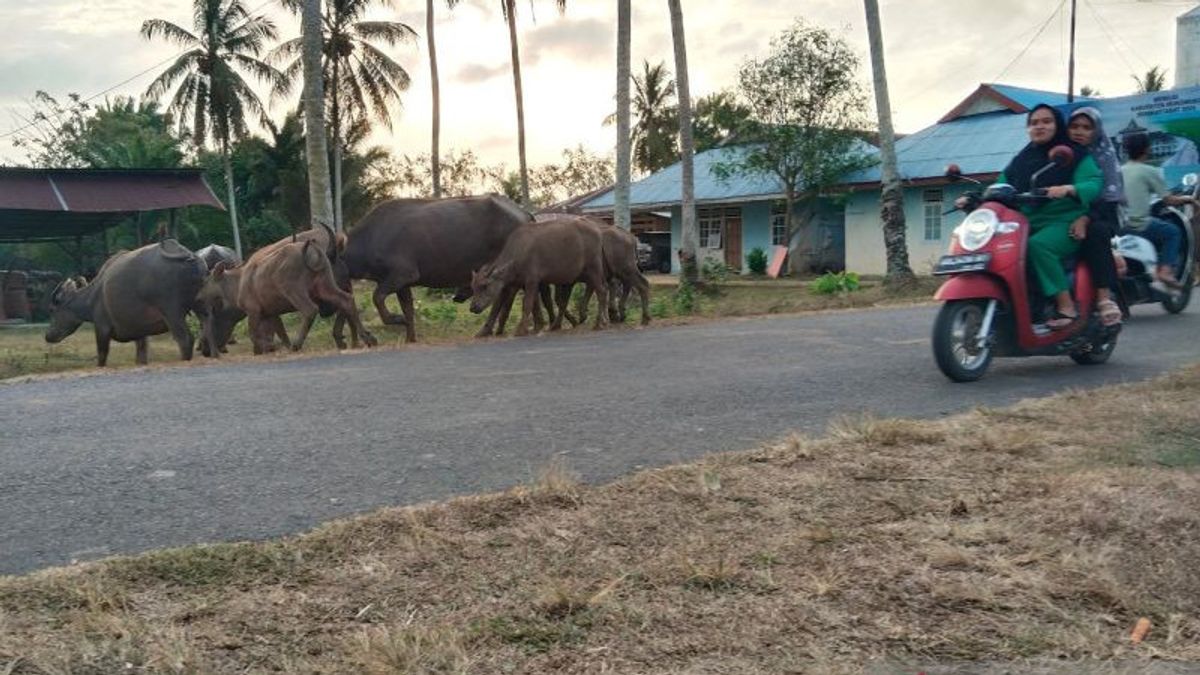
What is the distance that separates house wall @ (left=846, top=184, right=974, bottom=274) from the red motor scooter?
75.6ft

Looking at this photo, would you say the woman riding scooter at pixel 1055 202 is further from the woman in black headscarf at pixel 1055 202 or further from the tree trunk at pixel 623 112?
the tree trunk at pixel 623 112

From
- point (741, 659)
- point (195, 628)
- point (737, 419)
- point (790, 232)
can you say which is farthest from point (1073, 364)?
point (790, 232)

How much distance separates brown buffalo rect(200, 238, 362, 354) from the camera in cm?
1244

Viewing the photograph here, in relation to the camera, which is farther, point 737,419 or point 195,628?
point 737,419

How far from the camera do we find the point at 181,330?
13.9 metres

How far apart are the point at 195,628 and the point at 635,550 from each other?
1.27m

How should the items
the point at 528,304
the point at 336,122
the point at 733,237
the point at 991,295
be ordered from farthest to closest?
the point at 336,122 < the point at 733,237 < the point at 528,304 < the point at 991,295

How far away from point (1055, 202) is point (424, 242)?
9.27 meters

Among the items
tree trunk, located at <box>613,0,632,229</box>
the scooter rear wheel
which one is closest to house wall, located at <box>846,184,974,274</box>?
tree trunk, located at <box>613,0,632,229</box>

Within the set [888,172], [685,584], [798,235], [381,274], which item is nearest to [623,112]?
[888,172]

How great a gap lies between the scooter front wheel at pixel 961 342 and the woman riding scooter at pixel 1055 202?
0.50 meters

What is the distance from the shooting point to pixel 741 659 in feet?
7.97

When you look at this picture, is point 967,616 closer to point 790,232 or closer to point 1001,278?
point 1001,278

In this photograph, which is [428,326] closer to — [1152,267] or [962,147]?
[1152,267]
